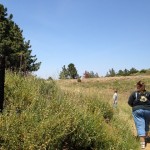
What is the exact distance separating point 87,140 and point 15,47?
34981mm

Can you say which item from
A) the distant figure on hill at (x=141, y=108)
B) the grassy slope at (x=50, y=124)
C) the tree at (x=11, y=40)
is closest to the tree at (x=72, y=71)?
the tree at (x=11, y=40)

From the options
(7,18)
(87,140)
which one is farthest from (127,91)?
(87,140)

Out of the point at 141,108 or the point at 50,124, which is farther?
the point at 141,108

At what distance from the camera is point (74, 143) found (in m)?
7.63

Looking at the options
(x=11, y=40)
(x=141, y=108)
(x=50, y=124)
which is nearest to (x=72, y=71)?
(x=11, y=40)

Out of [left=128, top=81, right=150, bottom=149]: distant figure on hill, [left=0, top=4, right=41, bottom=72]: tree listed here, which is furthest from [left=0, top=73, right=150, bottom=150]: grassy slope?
[left=0, top=4, right=41, bottom=72]: tree

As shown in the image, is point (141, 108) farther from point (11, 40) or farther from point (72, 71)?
point (72, 71)

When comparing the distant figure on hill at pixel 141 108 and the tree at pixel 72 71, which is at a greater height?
the tree at pixel 72 71

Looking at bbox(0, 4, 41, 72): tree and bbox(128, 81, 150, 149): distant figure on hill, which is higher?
bbox(0, 4, 41, 72): tree

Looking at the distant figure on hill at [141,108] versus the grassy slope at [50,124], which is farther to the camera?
the distant figure on hill at [141,108]

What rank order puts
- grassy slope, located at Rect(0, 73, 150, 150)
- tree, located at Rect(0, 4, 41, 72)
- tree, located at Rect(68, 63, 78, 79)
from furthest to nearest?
tree, located at Rect(68, 63, 78, 79) < tree, located at Rect(0, 4, 41, 72) < grassy slope, located at Rect(0, 73, 150, 150)

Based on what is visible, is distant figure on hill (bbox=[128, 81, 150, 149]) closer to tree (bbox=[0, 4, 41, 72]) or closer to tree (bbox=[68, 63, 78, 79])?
tree (bbox=[0, 4, 41, 72])

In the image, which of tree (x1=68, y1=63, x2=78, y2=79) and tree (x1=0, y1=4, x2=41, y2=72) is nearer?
tree (x1=0, y1=4, x2=41, y2=72)

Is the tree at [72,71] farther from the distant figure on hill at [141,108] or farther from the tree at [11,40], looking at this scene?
the distant figure on hill at [141,108]
